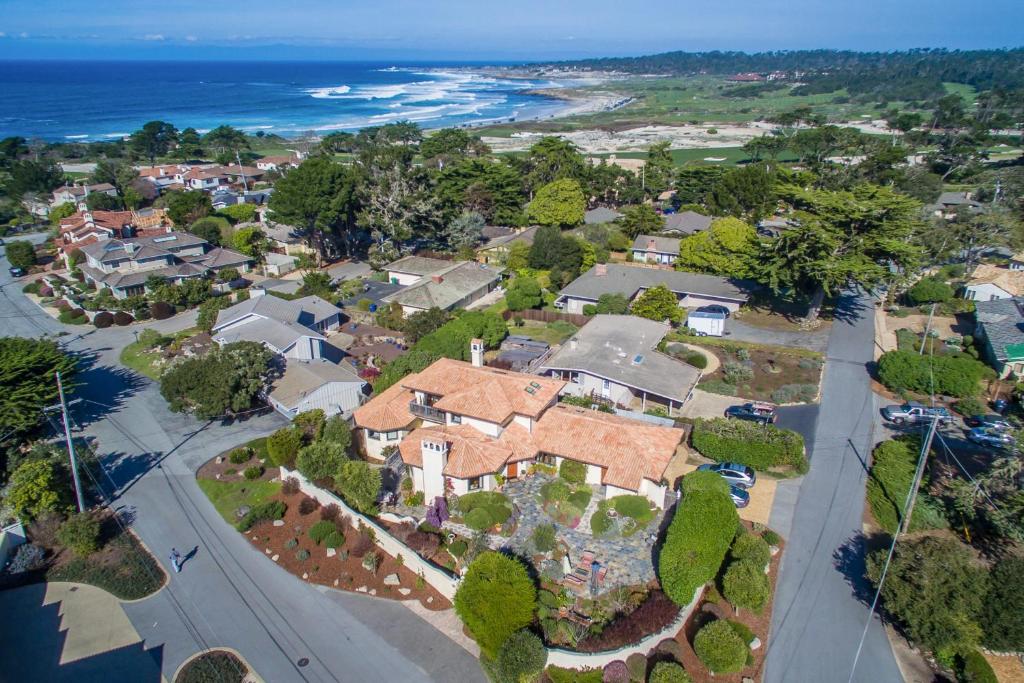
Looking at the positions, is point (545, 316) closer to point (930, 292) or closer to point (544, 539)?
point (544, 539)

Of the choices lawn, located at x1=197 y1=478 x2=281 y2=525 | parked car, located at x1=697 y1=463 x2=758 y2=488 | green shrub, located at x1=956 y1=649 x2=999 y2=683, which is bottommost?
lawn, located at x1=197 y1=478 x2=281 y2=525

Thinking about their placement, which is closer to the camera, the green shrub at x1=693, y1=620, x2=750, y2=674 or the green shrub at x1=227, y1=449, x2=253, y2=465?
the green shrub at x1=693, y1=620, x2=750, y2=674

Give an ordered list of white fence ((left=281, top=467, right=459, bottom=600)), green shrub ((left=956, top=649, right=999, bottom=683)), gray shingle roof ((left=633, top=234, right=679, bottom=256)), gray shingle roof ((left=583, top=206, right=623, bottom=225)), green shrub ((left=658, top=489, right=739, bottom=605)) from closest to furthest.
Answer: green shrub ((left=956, top=649, right=999, bottom=683))
green shrub ((left=658, top=489, right=739, bottom=605))
white fence ((left=281, top=467, right=459, bottom=600))
gray shingle roof ((left=633, top=234, right=679, bottom=256))
gray shingle roof ((left=583, top=206, right=623, bottom=225))

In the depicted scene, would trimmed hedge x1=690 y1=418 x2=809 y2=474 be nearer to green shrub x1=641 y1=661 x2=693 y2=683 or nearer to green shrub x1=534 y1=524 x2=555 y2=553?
green shrub x1=534 y1=524 x2=555 y2=553

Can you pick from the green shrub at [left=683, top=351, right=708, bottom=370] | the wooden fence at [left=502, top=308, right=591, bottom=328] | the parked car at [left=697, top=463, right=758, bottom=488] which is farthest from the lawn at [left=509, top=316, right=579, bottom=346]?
the parked car at [left=697, top=463, right=758, bottom=488]

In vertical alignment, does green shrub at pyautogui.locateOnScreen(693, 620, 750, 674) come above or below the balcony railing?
below

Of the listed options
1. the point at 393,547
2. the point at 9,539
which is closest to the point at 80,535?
the point at 9,539

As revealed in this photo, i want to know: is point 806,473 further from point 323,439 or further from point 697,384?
point 323,439

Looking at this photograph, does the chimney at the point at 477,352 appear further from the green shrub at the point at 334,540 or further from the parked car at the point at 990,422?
the parked car at the point at 990,422
